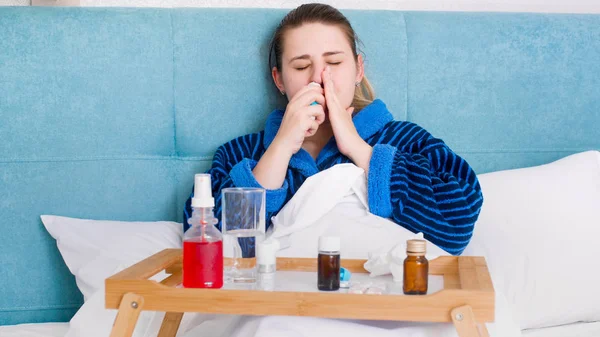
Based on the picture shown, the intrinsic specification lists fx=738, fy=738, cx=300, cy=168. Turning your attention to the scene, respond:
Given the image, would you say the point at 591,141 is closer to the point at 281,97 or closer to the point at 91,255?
the point at 281,97

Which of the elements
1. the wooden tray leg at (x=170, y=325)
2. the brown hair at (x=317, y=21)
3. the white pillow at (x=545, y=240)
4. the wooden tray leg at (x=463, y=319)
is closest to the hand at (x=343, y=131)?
the brown hair at (x=317, y=21)

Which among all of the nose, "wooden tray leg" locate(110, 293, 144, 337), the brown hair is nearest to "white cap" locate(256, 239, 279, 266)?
"wooden tray leg" locate(110, 293, 144, 337)

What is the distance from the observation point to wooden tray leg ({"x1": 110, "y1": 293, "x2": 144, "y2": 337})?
1.08 m

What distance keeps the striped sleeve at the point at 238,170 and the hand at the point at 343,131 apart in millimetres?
164

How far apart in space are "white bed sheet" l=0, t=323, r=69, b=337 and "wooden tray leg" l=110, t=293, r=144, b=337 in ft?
1.88

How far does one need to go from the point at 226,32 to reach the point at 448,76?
570 millimetres

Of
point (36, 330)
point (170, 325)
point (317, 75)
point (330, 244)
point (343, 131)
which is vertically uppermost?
point (317, 75)

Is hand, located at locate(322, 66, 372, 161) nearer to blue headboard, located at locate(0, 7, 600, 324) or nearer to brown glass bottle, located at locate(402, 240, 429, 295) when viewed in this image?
blue headboard, located at locate(0, 7, 600, 324)

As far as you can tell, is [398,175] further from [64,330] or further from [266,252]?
[64,330]

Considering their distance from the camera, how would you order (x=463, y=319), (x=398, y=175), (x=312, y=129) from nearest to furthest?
(x=463, y=319)
(x=398, y=175)
(x=312, y=129)

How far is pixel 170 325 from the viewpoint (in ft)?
4.48

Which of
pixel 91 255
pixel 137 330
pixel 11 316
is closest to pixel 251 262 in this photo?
pixel 137 330

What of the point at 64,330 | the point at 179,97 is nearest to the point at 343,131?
the point at 179,97

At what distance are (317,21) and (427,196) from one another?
518 millimetres
